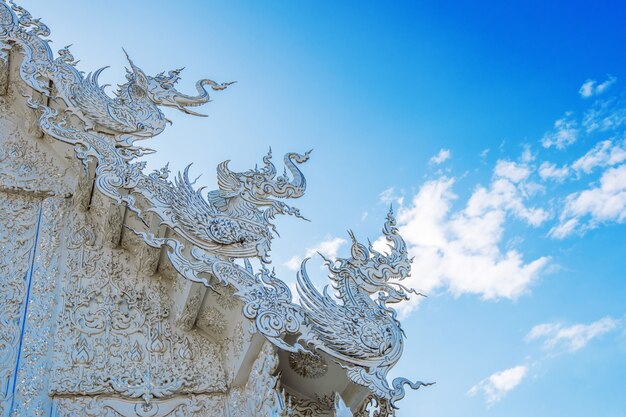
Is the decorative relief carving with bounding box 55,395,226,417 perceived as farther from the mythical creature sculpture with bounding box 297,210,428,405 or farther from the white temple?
the mythical creature sculpture with bounding box 297,210,428,405

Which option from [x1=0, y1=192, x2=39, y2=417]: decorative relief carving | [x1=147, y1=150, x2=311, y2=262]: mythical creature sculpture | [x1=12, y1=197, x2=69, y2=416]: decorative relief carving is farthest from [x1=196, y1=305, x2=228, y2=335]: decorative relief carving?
[x1=0, y1=192, x2=39, y2=417]: decorative relief carving

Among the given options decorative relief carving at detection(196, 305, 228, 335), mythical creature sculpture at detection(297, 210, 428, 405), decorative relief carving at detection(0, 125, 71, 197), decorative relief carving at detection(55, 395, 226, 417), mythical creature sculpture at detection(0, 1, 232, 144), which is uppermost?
mythical creature sculpture at detection(0, 1, 232, 144)

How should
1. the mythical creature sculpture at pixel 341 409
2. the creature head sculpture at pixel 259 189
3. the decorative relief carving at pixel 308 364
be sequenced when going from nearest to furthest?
the mythical creature sculpture at pixel 341 409
the decorative relief carving at pixel 308 364
the creature head sculpture at pixel 259 189

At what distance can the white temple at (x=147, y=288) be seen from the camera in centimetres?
429

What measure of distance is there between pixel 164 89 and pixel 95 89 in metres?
0.51

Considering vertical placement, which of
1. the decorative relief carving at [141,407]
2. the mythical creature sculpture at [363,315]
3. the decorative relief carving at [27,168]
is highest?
the mythical creature sculpture at [363,315]

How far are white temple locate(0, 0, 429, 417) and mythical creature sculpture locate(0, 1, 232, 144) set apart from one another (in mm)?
12

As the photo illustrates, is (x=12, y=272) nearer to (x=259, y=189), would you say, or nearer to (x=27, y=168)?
(x=27, y=168)

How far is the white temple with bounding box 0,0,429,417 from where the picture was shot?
4.29 meters

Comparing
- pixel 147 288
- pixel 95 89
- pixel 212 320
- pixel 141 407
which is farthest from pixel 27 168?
pixel 141 407

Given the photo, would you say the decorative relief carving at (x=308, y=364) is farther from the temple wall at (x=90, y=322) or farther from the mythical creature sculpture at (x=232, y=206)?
the mythical creature sculpture at (x=232, y=206)

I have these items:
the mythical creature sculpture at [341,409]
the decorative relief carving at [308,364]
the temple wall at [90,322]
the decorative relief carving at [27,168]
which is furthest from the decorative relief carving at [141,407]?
the decorative relief carving at [27,168]

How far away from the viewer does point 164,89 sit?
5777 millimetres

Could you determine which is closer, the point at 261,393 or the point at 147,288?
the point at 261,393
